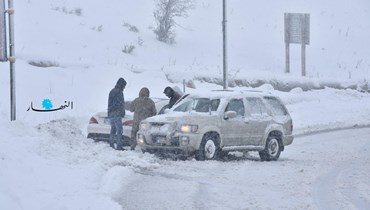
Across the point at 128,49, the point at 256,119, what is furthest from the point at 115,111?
the point at 128,49

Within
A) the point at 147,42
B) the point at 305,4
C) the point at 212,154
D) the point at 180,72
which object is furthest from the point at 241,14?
the point at 212,154

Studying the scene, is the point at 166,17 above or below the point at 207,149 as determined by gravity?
above

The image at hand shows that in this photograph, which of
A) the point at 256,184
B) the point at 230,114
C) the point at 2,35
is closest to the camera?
the point at 256,184

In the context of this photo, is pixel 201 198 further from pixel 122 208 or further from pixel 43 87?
pixel 43 87

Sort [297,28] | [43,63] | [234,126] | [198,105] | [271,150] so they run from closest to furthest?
[234,126] < [198,105] < [271,150] < [43,63] < [297,28]

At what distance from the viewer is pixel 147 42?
143 feet

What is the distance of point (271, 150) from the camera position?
741 inches

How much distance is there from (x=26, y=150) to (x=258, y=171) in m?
4.96

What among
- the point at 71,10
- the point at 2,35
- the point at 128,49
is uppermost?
the point at 71,10

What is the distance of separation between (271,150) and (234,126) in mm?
1284

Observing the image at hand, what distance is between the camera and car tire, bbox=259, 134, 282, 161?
18.7 m

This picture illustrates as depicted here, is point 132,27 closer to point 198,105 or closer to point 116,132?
point 116,132

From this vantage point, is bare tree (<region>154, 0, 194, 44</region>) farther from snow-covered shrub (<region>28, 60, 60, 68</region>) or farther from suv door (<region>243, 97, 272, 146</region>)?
suv door (<region>243, 97, 272, 146</region>)

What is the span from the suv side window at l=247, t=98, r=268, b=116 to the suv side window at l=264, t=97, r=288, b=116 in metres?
0.31
